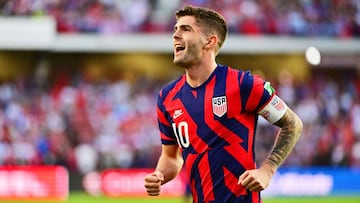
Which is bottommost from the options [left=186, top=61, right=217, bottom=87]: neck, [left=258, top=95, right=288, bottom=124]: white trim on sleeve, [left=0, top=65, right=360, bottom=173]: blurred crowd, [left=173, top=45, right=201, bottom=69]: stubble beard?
[left=258, top=95, right=288, bottom=124]: white trim on sleeve

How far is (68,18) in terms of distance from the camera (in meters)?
25.7

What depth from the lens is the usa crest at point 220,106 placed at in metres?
5.45

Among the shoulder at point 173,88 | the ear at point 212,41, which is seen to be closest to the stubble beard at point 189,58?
the ear at point 212,41

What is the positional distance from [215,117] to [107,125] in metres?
17.2

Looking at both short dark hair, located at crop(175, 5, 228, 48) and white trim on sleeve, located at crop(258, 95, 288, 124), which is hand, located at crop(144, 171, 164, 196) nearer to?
white trim on sleeve, located at crop(258, 95, 288, 124)

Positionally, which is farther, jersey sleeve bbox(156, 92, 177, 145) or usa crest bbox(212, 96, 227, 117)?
jersey sleeve bbox(156, 92, 177, 145)

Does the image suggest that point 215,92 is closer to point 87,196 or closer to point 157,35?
point 87,196

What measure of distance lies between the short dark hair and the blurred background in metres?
15.6

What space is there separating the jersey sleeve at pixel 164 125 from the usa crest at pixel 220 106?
1.31ft

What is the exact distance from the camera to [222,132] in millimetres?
5453

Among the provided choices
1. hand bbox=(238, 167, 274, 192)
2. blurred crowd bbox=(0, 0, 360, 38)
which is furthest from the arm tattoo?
blurred crowd bbox=(0, 0, 360, 38)

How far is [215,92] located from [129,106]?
1806 centimetres

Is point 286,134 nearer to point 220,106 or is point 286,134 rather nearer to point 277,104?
point 277,104

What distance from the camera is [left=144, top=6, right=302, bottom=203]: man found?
17.7 feet
